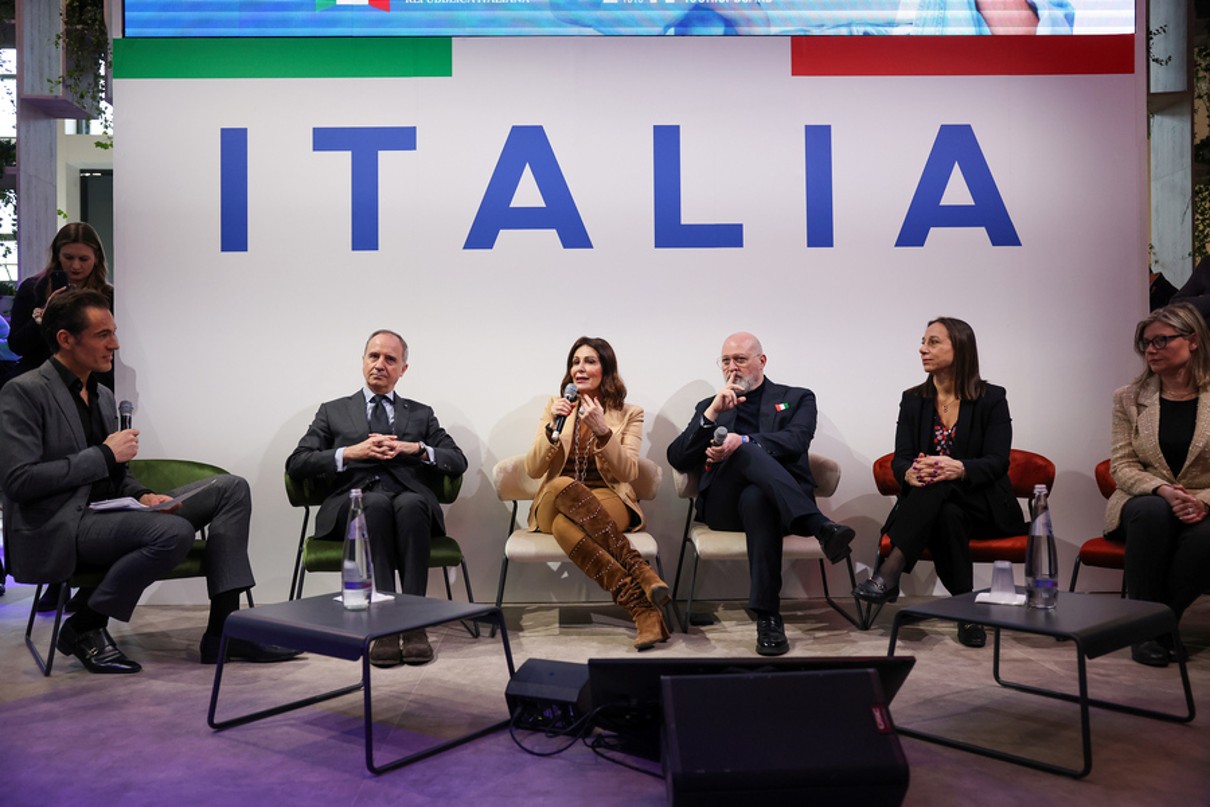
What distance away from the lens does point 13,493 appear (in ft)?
11.3

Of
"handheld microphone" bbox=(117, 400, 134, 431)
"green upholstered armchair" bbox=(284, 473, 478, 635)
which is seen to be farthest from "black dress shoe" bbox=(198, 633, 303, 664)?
"handheld microphone" bbox=(117, 400, 134, 431)

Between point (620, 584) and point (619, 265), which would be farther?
point (619, 265)

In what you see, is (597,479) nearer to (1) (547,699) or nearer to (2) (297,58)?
(1) (547,699)

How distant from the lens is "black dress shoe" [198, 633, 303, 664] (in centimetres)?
367

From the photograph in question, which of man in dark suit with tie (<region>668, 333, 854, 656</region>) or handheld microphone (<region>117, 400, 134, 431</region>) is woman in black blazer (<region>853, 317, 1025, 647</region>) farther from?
handheld microphone (<region>117, 400, 134, 431</region>)

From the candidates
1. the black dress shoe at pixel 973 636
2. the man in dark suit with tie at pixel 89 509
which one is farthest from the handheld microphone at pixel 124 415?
the black dress shoe at pixel 973 636

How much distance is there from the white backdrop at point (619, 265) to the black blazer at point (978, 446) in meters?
0.67

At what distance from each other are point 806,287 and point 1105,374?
61.8 inches

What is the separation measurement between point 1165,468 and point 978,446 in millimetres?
698

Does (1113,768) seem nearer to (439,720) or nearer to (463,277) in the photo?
(439,720)

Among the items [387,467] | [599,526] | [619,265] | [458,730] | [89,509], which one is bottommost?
[458,730]

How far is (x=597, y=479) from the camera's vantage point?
4367 mm

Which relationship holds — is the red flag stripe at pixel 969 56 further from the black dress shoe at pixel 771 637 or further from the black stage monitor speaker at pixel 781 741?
the black stage monitor speaker at pixel 781 741

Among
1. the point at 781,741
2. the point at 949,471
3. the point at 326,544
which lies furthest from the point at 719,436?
the point at 781,741
